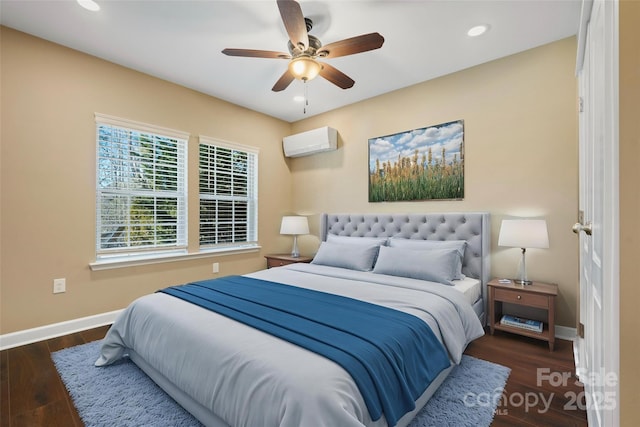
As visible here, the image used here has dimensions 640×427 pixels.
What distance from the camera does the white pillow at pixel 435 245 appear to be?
2.93 meters

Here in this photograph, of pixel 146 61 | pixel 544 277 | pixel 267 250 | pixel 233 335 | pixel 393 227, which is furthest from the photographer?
pixel 267 250

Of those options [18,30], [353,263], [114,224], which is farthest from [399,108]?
[18,30]

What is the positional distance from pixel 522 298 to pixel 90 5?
14.3ft

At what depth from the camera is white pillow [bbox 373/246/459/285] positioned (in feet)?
8.94

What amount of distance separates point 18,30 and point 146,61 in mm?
989

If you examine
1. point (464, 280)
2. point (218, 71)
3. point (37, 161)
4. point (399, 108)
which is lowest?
point (464, 280)

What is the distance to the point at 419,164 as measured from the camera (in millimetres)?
3568

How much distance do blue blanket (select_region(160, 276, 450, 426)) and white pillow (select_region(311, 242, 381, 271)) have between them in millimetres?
1070

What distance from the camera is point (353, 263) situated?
3.31 m

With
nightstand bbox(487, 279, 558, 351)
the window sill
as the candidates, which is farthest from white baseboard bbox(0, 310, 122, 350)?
nightstand bbox(487, 279, 558, 351)

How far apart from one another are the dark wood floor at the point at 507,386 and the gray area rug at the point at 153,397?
2.0 inches

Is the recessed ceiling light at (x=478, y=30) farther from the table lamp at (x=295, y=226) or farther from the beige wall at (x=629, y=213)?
the table lamp at (x=295, y=226)

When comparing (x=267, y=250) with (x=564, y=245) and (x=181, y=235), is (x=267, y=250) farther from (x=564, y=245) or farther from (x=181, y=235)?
(x=564, y=245)

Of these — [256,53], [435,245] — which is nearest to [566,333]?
[435,245]
